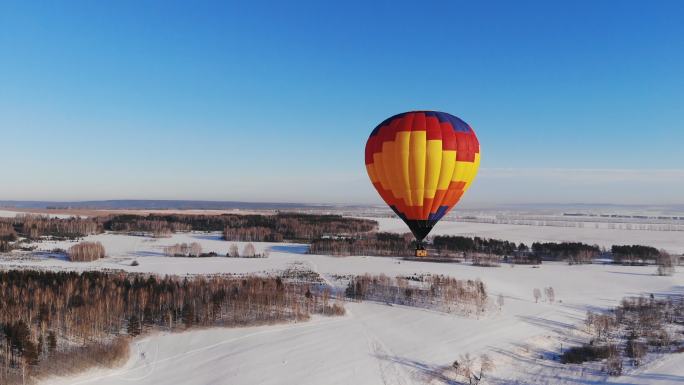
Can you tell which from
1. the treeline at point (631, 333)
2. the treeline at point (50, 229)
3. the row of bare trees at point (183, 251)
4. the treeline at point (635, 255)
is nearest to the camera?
the treeline at point (631, 333)

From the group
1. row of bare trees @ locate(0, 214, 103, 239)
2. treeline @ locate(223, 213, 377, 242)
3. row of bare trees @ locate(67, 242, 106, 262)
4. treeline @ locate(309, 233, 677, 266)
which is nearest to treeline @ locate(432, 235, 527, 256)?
treeline @ locate(309, 233, 677, 266)

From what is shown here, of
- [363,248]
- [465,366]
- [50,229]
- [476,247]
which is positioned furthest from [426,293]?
[50,229]

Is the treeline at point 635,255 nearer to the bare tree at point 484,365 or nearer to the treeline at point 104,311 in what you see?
the treeline at point 104,311

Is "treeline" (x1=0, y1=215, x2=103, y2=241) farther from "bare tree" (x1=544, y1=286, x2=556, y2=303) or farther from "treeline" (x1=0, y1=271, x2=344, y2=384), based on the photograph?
"bare tree" (x1=544, y1=286, x2=556, y2=303)

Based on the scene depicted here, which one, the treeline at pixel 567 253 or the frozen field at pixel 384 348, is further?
the treeline at pixel 567 253

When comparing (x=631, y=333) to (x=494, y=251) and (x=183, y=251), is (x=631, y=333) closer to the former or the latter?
(x=494, y=251)

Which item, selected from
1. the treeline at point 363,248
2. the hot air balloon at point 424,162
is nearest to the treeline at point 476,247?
the treeline at point 363,248
